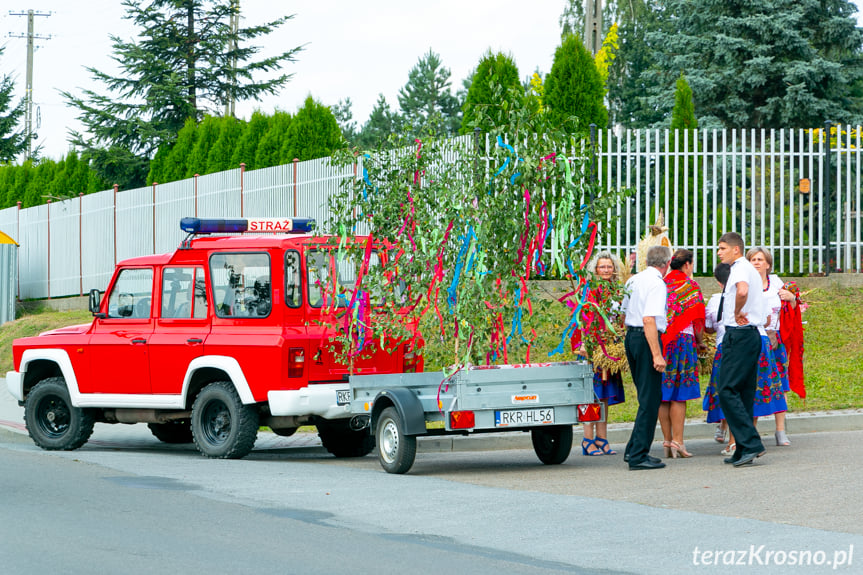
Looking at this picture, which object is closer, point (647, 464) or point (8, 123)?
point (647, 464)

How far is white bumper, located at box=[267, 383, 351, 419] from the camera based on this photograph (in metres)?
11.0

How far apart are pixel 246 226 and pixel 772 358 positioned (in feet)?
17.6

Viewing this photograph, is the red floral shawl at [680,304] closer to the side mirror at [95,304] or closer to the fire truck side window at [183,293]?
the fire truck side window at [183,293]

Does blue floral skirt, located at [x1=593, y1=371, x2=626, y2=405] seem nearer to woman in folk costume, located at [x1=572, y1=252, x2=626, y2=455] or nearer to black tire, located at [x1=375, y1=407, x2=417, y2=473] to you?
woman in folk costume, located at [x1=572, y1=252, x2=626, y2=455]

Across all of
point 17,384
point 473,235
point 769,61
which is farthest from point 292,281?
point 769,61

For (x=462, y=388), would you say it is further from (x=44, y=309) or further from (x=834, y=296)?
(x=44, y=309)

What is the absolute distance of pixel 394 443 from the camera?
A: 10516 mm

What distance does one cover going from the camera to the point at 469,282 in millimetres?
10109

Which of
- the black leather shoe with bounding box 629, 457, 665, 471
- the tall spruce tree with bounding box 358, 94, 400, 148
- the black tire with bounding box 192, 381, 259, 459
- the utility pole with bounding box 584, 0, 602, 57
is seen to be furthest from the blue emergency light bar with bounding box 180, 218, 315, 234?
the tall spruce tree with bounding box 358, 94, 400, 148

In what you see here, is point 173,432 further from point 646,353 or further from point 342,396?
point 646,353

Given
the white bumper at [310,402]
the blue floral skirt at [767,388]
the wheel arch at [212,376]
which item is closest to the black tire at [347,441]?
the wheel arch at [212,376]

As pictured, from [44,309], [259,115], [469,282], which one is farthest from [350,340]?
[44,309]

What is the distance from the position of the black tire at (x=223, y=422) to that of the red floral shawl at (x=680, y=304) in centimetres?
396

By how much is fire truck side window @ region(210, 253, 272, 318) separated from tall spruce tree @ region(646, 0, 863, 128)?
1023 inches
